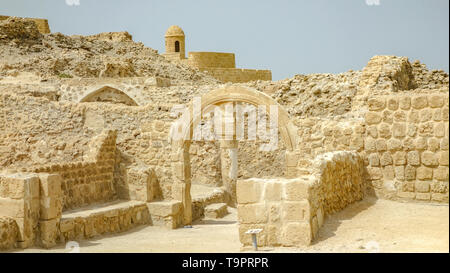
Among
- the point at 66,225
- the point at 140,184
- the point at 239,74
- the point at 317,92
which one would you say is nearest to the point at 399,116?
the point at 66,225

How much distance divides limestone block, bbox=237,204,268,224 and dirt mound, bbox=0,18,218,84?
53.6ft

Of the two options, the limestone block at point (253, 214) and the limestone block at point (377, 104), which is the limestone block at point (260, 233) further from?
the limestone block at point (377, 104)

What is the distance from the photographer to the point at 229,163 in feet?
51.1

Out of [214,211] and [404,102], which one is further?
[214,211]

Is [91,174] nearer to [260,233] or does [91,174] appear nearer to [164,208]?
[164,208]

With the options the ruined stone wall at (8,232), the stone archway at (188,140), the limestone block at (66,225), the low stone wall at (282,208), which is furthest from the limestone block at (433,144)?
the ruined stone wall at (8,232)

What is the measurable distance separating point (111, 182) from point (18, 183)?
347 cm

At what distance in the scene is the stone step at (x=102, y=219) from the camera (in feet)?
28.9

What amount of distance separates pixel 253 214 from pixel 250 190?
0.26 m

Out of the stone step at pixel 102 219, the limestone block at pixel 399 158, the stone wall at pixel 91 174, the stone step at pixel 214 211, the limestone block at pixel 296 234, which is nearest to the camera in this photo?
the limestone block at pixel 296 234

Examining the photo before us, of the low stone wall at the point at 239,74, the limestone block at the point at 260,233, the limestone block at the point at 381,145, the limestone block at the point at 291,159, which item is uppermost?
the low stone wall at the point at 239,74

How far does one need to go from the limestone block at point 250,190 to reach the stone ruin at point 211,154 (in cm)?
2

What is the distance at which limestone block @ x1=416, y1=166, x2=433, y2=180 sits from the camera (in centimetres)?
697
